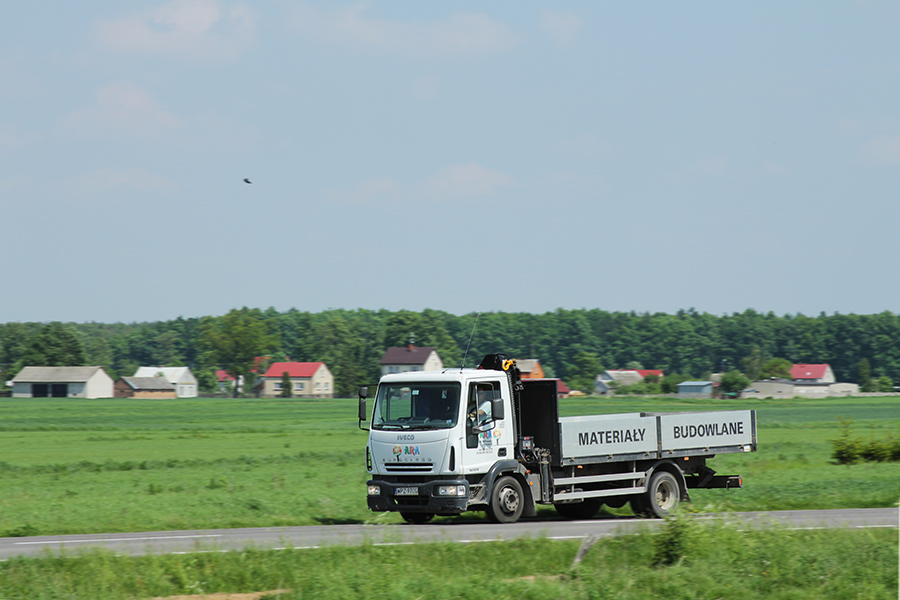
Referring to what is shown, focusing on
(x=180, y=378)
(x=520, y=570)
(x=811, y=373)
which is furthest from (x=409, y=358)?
(x=520, y=570)

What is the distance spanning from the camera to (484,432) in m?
18.9

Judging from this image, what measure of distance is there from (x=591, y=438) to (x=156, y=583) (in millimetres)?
9641

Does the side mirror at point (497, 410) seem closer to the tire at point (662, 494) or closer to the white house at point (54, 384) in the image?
the tire at point (662, 494)

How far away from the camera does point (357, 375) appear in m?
163

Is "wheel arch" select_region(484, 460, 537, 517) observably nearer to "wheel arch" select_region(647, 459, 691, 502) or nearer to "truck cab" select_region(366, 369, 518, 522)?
"truck cab" select_region(366, 369, 518, 522)

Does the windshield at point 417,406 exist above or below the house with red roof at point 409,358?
below

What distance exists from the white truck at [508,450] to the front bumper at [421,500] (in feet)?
0.06

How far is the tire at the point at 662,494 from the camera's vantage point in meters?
20.8

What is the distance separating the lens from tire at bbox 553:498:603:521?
21.7 m

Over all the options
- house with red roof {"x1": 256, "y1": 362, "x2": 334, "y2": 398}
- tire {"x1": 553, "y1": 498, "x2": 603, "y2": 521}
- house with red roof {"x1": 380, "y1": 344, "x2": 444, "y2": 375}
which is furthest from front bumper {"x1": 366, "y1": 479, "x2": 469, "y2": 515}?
house with red roof {"x1": 256, "y1": 362, "x2": 334, "y2": 398}

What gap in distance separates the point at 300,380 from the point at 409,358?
72.2 feet

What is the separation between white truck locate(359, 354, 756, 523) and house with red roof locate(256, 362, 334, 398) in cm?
14694

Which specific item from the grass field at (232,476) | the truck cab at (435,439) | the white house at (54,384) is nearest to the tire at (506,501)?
the truck cab at (435,439)

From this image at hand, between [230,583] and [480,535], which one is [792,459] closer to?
[480,535]
